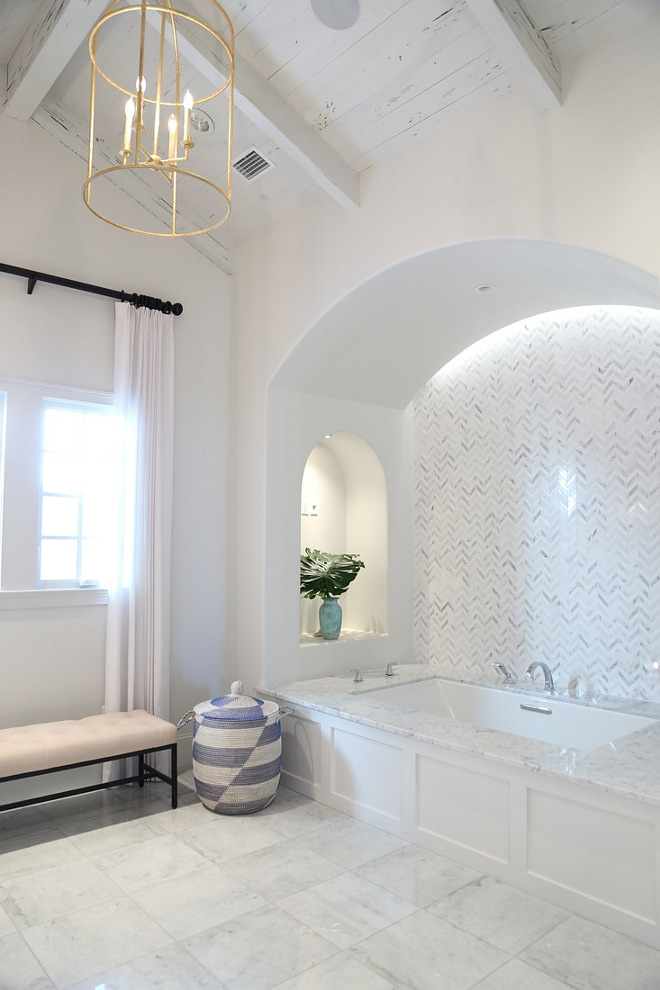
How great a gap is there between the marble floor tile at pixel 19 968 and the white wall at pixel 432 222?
1.92 metres

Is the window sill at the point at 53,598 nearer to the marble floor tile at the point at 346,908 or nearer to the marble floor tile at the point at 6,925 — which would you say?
the marble floor tile at the point at 6,925

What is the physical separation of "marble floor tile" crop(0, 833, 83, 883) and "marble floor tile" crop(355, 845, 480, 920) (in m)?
1.23

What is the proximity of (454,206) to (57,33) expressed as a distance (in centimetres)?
190

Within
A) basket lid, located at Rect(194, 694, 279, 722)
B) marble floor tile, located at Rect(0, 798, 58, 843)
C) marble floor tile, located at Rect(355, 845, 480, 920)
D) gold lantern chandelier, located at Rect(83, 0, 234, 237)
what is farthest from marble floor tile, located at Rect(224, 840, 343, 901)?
gold lantern chandelier, located at Rect(83, 0, 234, 237)

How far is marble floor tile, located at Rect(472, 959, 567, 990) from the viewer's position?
207 cm

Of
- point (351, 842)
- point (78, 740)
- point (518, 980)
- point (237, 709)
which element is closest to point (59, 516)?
point (78, 740)

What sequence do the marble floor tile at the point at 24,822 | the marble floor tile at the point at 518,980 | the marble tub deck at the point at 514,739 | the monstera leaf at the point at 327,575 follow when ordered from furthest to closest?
the monstera leaf at the point at 327,575, the marble floor tile at the point at 24,822, the marble tub deck at the point at 514,739, the marble floor tile at the point at 518,980

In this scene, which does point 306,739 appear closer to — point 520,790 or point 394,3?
point 520,790

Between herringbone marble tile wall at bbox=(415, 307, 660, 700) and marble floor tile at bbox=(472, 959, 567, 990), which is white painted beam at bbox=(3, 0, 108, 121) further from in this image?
marble floor tile at bbox=(472, 959, 567, 990)

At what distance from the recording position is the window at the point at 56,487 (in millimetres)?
3580

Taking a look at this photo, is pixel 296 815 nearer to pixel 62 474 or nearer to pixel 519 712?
pixel 519 712

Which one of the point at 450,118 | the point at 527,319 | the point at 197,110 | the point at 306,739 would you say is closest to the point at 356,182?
the point at 450,118

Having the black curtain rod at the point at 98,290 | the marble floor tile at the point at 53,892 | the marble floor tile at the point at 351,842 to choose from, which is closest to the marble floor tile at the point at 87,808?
the marble floor tile at the point at 53,892

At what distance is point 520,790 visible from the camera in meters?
2.67
